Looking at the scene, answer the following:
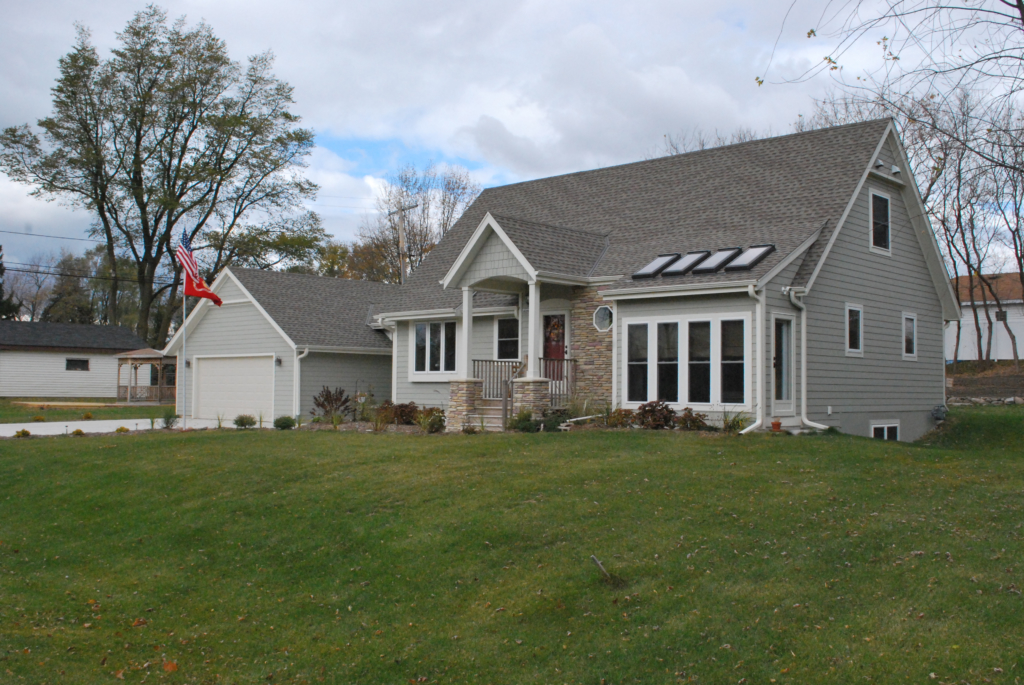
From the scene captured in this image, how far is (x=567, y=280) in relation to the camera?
59.0 ft

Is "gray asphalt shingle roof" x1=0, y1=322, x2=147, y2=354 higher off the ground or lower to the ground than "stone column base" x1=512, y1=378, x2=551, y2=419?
higher

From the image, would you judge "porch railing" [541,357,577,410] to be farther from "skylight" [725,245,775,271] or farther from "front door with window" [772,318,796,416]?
"front door with window" [772,318,796,416]

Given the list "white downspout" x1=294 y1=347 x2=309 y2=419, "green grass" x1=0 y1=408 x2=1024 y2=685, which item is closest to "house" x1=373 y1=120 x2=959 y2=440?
"green grass" x1=0 y1=408 x2=1024 y2=685

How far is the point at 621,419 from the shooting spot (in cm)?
1630

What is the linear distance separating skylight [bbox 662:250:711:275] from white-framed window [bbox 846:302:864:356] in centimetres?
328

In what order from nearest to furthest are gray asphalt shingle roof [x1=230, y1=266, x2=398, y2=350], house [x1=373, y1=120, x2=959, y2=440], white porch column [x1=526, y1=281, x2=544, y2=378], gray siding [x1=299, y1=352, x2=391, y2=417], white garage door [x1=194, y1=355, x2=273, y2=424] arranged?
house [x1=373, y1=120, x2=959, y2=440], white porch column [x1=526, y1=281, x2=544, y2=378], gray siding [x1=299, y1=352, x2=391, y2=417], gray asphalt shingle roof [x1=230, y1=266, x2=398, y2=350], white garage door [x1=194, y1=355, x2=273, y2=424]

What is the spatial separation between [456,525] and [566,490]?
1.70 metres

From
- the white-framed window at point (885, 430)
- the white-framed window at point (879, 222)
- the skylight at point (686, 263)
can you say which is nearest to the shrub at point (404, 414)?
the skylight at point (686, 263)

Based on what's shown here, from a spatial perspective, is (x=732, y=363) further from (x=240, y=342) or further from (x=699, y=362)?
(x=240, y=342)

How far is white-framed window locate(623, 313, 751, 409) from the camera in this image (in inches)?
609

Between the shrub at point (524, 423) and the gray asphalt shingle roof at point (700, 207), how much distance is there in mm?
3236

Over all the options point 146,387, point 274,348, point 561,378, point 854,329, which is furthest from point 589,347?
point 146,387

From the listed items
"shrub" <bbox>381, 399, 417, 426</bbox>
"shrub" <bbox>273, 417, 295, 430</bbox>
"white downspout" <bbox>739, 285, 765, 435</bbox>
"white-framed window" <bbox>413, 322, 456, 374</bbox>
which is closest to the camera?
"white downspout" <bbox>739, 285, 765, 435</bbox>

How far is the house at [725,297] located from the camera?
51.5 ft
